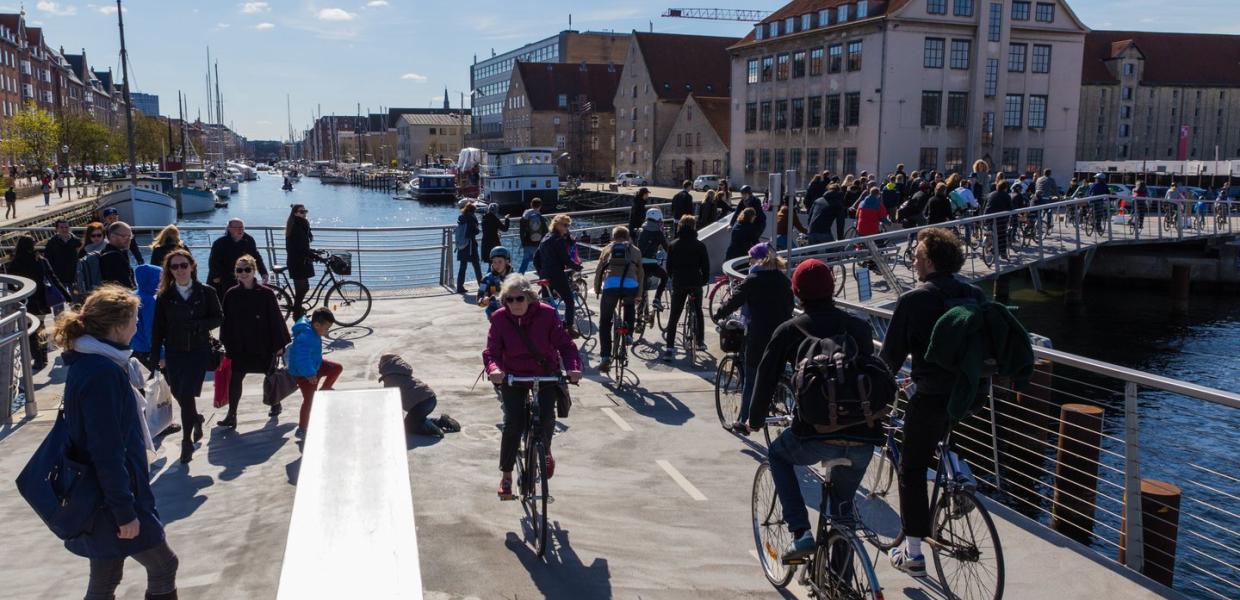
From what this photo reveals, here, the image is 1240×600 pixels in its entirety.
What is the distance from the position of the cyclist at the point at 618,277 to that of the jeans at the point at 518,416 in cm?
432

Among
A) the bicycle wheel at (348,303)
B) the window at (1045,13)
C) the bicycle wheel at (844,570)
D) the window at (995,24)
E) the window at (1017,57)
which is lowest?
the bicycle wheel at (348,303)

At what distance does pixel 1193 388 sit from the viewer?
5.08 metres

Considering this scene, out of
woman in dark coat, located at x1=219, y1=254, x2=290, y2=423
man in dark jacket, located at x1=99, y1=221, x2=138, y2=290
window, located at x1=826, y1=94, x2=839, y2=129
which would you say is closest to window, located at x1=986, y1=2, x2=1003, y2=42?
window, located at x1=826, y1=94, x2=839, y2=129

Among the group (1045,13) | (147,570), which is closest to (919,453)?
(147,570)

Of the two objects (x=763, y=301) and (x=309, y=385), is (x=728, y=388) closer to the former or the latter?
(x=763, y=301)

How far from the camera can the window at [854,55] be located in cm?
5472

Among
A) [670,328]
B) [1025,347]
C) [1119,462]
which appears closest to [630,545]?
[1025,347]

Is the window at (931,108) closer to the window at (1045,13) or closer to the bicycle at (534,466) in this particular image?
the window at (1045,13)

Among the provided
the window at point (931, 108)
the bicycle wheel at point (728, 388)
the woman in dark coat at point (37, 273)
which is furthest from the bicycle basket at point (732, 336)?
the window at point (931, 108)

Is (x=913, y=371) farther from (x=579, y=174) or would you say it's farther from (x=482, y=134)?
(x=482, y=134)

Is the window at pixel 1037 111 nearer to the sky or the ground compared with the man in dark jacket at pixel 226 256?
nearer to the sky

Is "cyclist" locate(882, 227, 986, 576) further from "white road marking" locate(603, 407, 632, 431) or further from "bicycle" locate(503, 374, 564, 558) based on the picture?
"white road marking" locate(603, 407, 632, 431)

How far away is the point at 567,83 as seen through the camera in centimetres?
10406

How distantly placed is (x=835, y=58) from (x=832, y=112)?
3203 mm
